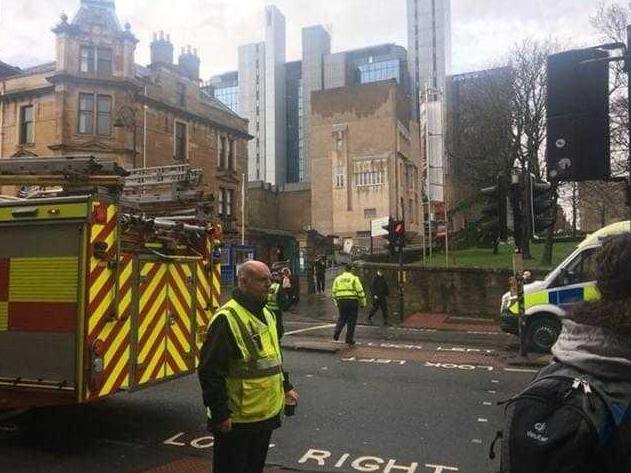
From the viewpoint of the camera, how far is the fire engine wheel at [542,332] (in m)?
13.8

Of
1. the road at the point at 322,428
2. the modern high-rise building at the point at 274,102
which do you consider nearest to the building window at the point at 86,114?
the road at the point at 322,428

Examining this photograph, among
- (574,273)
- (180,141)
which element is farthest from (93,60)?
(574,273)

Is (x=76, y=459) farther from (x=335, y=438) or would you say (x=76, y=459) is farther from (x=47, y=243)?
(x=335, y=438)

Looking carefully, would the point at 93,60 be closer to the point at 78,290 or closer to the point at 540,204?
the point at 540,204

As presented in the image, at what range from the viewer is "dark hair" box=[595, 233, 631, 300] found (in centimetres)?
190

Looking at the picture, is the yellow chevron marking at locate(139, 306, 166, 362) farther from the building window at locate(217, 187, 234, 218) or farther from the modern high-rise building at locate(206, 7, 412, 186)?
the modern high-rise building at locate(206, 7, 412, 186)

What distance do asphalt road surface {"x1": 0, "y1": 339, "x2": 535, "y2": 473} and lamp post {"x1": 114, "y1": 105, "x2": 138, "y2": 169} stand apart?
27.5 metres

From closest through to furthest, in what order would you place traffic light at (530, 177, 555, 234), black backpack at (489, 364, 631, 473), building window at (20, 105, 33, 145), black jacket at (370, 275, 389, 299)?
1. black backpack at (489, 364, 631, 473)
2. traffic light at (530, 177, 555, 234)
3. black jacket at (370, 275, 389, 299)
4. building window at (20, 105, 33, 145)

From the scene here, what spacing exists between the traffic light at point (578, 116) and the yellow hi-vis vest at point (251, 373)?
9.56ft

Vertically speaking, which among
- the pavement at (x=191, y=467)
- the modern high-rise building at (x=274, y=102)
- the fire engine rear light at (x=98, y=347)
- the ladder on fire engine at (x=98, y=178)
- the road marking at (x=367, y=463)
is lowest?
the road marking at (x=367, y=463)

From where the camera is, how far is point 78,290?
5.86 metres

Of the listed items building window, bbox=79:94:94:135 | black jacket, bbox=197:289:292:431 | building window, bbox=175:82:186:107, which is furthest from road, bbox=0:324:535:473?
building window, bbox=175:82:186:107

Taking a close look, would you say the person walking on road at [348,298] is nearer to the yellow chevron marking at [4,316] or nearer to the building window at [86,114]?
the yellow chevron marking at [4,316]

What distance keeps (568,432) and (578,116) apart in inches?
168
